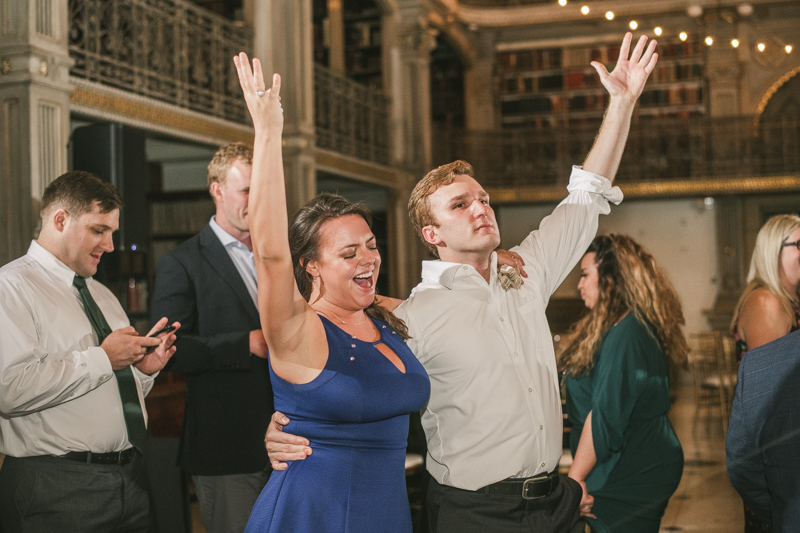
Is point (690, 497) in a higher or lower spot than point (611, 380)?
lower

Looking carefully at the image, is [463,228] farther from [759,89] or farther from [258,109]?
[759,89]

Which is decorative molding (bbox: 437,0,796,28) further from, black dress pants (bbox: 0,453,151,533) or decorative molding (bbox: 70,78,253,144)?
black dress pants (bbox: 0,453,151,533)

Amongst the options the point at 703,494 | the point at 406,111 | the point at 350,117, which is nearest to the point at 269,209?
the point at 703,494

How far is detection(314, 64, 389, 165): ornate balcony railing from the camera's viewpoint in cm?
922

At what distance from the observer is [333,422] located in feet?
5.33

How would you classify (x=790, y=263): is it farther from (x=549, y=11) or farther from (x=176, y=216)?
(x=549, y=11)

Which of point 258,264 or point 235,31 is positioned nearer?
point 258,264

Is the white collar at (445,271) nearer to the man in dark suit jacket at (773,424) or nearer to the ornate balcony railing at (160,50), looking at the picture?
the man in dark suit jacket at (773,424)

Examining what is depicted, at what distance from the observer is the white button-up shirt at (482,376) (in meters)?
1.84

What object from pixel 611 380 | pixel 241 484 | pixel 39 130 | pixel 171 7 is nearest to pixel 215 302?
pixel 241 484

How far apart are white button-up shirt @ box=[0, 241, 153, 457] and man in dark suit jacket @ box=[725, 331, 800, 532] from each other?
1.75 meters

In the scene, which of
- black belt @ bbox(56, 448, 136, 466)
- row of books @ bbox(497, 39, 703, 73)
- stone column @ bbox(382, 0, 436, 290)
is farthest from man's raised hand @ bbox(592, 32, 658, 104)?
row of books @ bbox(497, 39, 703, 73)

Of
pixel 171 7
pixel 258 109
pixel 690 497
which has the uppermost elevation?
pixel 171 7

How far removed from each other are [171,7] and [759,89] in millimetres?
9613
